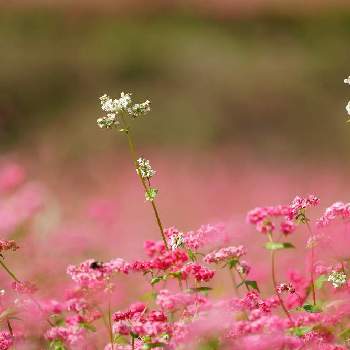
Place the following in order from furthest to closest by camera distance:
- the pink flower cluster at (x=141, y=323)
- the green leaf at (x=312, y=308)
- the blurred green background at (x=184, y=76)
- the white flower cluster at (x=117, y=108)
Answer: the blurred green background at (x=184, y=76)
the white flower cluster at (x=117, y=108)
the green leaf at (x=312, y=308)
the pink flower cluster at (x=141, y=323)

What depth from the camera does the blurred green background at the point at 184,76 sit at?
7070mm

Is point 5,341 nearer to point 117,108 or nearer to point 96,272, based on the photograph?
point 96,272

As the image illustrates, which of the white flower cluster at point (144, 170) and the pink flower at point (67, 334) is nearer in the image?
the pink flower at point (67, 334)

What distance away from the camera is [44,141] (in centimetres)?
680

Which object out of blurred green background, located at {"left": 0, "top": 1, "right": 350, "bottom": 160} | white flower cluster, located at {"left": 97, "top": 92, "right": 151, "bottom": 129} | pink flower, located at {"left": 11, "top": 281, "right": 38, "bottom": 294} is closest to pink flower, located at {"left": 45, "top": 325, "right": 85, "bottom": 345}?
pink flower, located at {"left": 11, "top": 281, "right": 38, "bottom": 294}

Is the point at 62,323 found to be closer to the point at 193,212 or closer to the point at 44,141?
the point at 193,212

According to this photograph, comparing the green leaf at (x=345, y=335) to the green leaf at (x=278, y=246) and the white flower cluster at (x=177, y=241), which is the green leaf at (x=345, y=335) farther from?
the white flower cluster at (x=177, y=241)

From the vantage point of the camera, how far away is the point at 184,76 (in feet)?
25.6

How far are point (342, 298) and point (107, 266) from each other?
2.13ft

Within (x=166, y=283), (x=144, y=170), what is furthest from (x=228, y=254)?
(x=166, y=283)

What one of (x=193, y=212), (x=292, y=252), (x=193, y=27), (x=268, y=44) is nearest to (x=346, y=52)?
(x=268, y=44)

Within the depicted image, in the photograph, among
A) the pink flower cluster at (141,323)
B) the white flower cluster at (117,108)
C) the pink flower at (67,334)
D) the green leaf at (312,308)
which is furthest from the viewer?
the white flower cluster at (117,108)

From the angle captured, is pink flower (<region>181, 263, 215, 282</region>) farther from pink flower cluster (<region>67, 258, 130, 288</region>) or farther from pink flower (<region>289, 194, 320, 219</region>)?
pink flower (<region>289, 194, 320, 219</region>)

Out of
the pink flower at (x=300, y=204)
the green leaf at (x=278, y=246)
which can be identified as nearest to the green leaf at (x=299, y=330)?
the green leaf at (x=278, y=246)
